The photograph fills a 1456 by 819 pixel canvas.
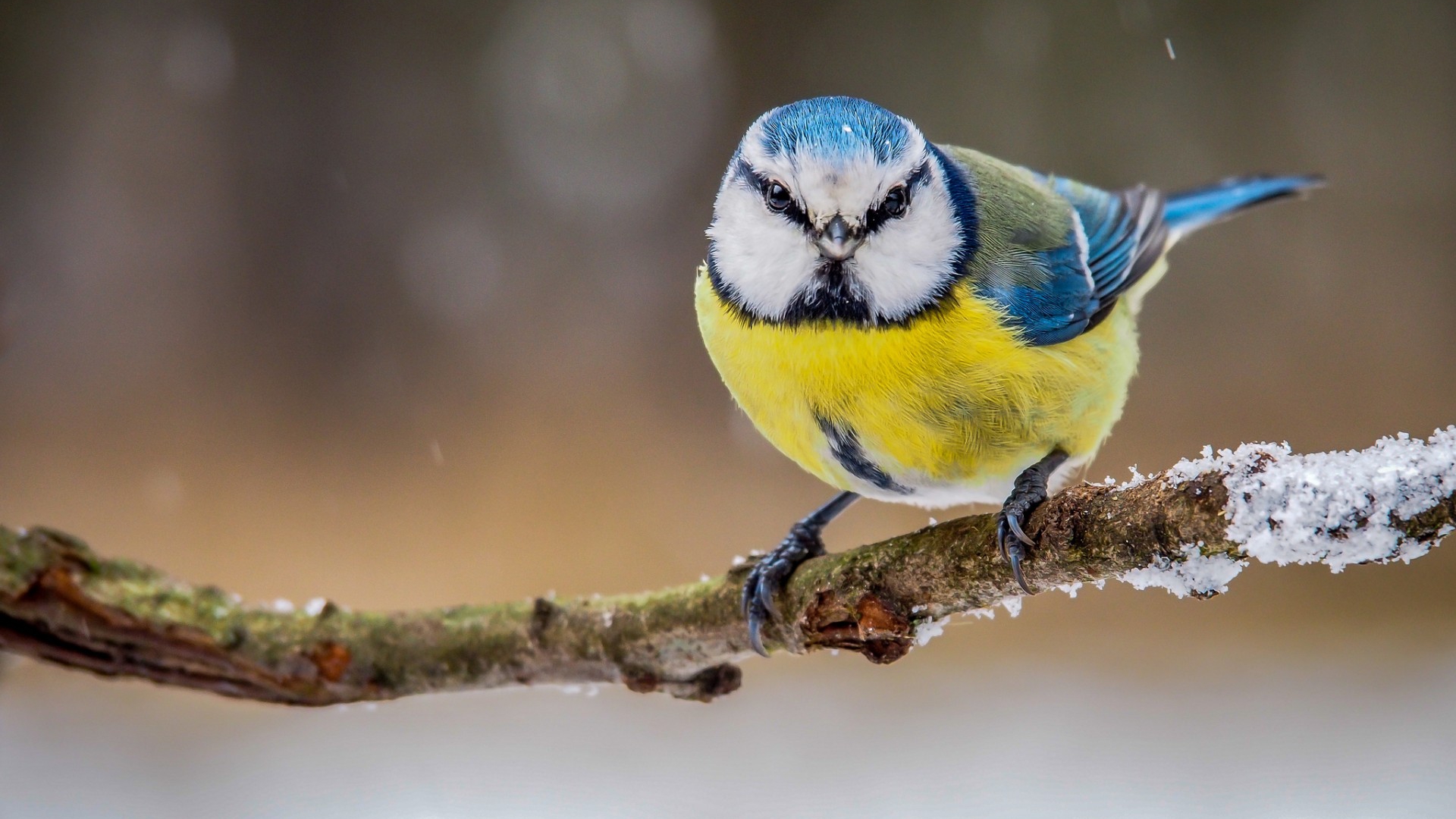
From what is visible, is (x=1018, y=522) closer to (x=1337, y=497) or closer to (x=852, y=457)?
(x=852, y=457)

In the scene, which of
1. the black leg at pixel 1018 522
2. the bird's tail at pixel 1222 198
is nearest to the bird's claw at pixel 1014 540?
the black leg at pixel 1018 522

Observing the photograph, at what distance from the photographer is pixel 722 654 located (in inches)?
62.5

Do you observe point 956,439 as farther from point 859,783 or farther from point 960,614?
point 859,783

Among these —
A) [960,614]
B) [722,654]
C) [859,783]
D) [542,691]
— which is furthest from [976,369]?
[542,691]

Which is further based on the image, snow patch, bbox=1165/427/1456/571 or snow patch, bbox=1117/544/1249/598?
snow patch, bbox=1117/544/1249/598

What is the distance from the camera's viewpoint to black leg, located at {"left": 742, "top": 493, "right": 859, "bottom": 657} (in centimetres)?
153

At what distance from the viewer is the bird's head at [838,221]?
1.37 m

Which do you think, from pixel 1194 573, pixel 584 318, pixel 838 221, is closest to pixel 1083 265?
pixel 838 221

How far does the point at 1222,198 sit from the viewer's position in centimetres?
221

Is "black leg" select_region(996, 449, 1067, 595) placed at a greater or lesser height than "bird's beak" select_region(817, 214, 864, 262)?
lesser

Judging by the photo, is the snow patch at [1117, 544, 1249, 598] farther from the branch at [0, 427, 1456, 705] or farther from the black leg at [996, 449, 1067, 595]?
the black leg at [996, 449, 1067, 595]

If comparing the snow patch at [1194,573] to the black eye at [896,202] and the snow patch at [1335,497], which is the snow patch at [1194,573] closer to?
the snow patch at [1335,497]

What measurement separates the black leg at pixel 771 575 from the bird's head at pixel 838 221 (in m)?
0.37

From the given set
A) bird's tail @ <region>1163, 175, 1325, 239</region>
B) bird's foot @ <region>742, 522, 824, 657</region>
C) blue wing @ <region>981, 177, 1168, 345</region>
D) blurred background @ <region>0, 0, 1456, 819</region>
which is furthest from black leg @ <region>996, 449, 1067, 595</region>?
blurred background @ <region>0, 0, 1456, 819</region>
